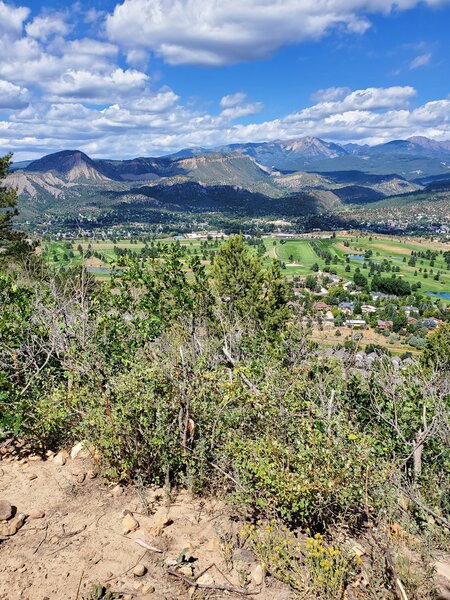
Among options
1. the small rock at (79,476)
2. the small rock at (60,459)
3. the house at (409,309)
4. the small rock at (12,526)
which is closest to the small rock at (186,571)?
the small rock at (12,526)

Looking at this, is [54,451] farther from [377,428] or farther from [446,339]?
[446,339]

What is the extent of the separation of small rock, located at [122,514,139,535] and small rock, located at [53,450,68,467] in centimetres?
196

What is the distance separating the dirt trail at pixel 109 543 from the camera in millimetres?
4426

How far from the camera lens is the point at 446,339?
31766 millimetres

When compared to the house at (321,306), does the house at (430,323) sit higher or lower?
lower

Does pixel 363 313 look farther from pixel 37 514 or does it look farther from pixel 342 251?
pixel 37 514

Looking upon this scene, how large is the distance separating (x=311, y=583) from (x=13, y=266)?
2220cm

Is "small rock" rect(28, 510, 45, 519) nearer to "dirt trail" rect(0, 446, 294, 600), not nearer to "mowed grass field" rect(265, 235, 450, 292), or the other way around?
"dirt trail" rect(0, 446, 294, 600)

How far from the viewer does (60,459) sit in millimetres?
6770

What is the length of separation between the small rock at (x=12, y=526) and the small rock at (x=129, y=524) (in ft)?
4.55

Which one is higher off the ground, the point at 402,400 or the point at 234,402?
the point at 234,402

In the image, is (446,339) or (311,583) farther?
(446,339)

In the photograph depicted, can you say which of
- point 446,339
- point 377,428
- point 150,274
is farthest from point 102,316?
point 446,339

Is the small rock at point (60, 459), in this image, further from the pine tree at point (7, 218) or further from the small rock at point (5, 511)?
the pine tree at point (7, 218)
